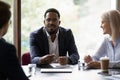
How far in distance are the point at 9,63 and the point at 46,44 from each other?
1.63m

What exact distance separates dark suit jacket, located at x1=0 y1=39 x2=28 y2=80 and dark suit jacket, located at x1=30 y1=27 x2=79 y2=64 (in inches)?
54.9

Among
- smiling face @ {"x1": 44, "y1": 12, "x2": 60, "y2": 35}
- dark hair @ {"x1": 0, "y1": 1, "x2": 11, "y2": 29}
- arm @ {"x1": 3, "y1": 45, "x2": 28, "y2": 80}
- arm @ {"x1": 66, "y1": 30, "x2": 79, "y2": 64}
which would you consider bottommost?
arm @ {"x1": 3, "y1": 45, "x2": 28, "y2": 80}

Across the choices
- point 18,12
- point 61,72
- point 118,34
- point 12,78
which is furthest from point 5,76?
point 18,12

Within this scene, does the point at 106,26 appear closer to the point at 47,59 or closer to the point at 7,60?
the point at 47,59

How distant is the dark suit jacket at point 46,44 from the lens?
3137mm

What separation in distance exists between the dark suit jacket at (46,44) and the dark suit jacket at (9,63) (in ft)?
4.58

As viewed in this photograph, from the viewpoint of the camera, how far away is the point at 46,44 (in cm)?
323

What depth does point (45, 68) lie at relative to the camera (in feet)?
8.68

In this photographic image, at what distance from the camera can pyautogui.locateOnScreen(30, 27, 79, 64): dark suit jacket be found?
3137mm

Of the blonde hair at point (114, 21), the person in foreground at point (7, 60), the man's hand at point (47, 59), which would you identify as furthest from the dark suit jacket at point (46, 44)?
the person in foreground at point (7, 60)

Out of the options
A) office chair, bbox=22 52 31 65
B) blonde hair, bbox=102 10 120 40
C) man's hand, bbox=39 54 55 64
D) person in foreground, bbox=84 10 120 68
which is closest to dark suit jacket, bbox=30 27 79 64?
office chair, bbox=22 52 31 65

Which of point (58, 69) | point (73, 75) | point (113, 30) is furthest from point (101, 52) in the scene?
point (73, 75)

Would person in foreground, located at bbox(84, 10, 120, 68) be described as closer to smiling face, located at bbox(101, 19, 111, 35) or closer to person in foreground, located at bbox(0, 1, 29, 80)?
smiling face, located at bbox(101, 19, 111, 35)

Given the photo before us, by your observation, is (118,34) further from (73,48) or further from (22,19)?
(22,19)
